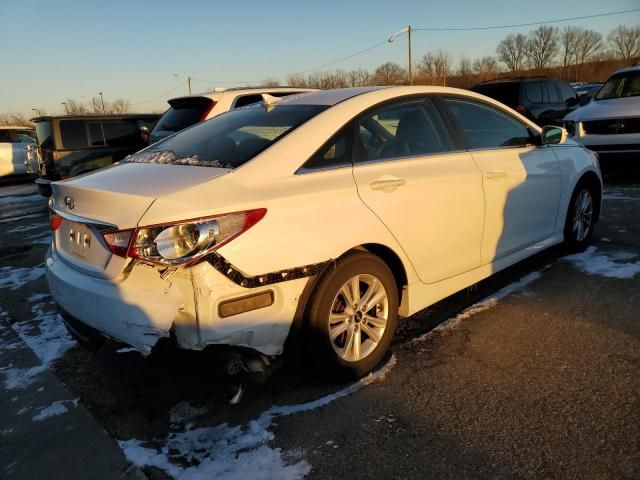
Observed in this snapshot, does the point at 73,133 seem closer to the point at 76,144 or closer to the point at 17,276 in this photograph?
the point at 76,144

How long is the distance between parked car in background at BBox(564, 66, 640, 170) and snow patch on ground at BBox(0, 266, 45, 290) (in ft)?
26.5

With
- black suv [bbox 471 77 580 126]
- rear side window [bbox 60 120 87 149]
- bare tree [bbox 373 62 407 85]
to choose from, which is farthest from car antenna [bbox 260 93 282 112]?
bare tree [bbox 373 62 407 85]

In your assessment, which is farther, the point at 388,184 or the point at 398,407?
the point at 388,184

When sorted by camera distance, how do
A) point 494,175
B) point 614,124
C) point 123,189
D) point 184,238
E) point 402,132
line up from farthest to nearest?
point 614,124
point 494,175
point 402,132
point 123,189
point 184,238

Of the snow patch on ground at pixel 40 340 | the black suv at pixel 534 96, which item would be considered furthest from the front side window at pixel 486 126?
the black suv at pixel 534 96

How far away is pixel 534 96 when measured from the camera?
11203 mm

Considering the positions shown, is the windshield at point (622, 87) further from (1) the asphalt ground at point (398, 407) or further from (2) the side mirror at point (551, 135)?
(1) the asphalt ground at point (398, 407)

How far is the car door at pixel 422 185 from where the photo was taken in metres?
2.89

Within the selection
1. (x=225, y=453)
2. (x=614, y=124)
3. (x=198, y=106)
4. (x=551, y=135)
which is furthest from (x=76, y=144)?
(x=614, y=124)

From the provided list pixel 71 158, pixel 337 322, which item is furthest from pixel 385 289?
pixel 71 158

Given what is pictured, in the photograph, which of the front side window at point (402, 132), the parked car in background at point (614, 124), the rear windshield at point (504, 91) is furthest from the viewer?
the rear windshield at point (504, 91)

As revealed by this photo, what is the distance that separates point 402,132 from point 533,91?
9251 millimetres

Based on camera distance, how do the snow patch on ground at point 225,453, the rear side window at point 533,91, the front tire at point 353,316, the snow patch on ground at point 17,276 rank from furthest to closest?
1. the rear side window at point 533,91
2. the snow patch on ground at point 17,276
3. the front tire at point 353,316
4. the snow patch on ground at point 225,453

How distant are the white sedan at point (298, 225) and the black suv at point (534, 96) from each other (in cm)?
779
